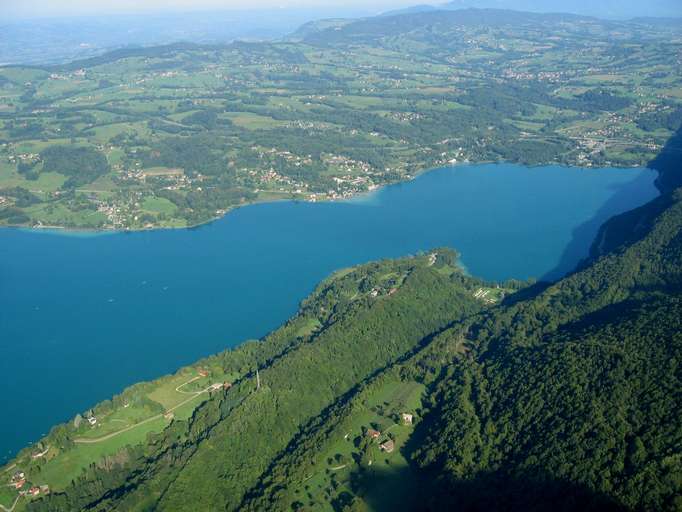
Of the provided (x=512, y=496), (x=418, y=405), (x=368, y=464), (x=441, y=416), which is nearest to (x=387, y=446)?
(x=368, y=464)

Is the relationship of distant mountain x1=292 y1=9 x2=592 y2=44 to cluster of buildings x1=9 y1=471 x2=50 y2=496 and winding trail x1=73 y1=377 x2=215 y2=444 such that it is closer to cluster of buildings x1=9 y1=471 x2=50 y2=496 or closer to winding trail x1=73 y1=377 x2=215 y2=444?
winding trail x1=73 y1=377 x2=215 y2=444

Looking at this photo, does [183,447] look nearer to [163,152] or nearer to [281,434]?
[281,434]

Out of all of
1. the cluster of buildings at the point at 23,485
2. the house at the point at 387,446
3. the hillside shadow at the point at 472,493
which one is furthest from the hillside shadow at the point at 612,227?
the cluster of buildings at the point at 23,485

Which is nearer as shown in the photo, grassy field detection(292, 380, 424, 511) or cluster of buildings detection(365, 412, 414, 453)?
grassy field detection(292, 380, 424, 511)

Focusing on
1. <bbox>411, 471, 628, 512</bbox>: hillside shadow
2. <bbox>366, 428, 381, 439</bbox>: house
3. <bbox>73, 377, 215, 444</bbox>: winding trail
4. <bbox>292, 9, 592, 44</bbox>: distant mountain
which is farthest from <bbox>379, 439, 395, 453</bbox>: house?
<bbox>292, 9, 592, 44</bbox>: distant mountain

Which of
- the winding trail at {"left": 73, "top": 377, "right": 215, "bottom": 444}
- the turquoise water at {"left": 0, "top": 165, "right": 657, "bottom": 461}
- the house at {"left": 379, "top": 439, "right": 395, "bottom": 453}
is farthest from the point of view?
the turquoise water at {"left": 0, "top": 165, "right": 657, "bottom": 461}

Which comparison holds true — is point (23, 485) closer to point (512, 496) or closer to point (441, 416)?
point (441, 416)
